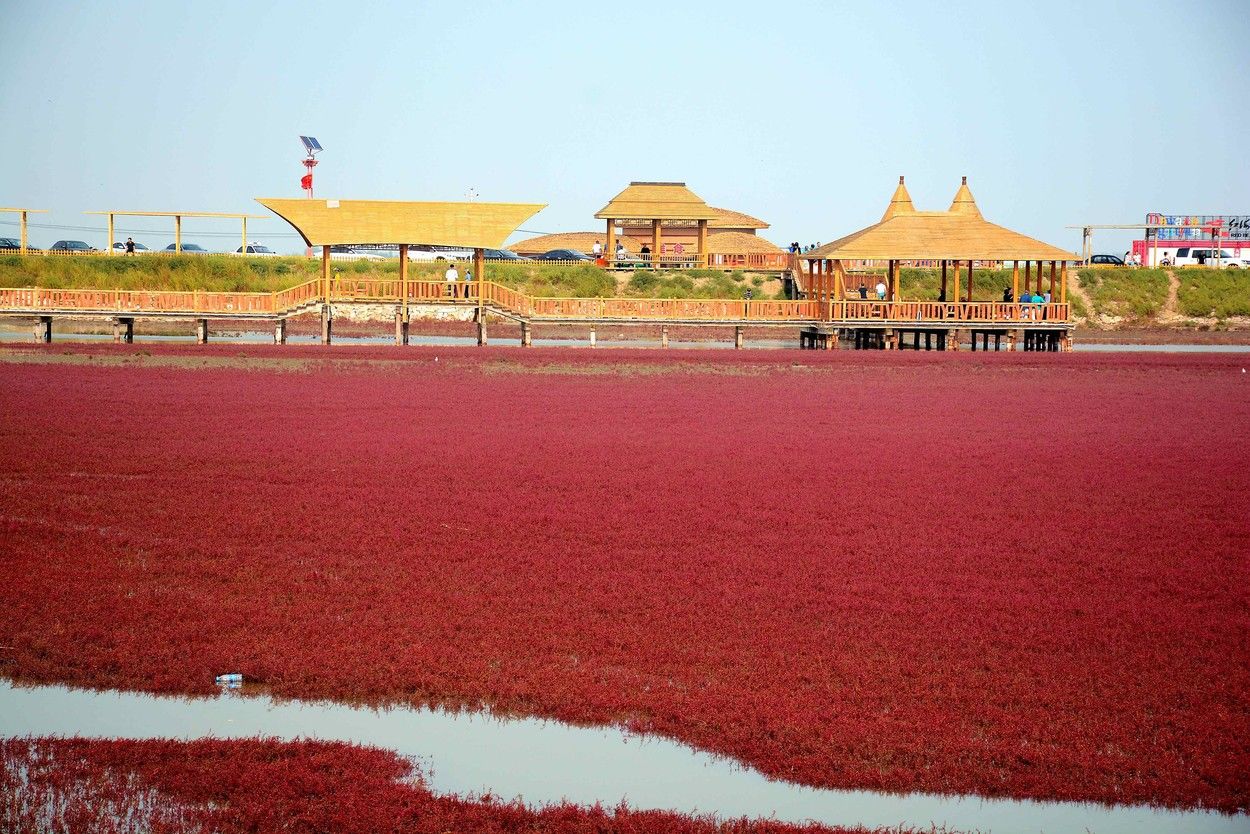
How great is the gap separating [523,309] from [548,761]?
125 ft

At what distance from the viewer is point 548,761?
848 cm

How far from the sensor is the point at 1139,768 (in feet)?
26.9

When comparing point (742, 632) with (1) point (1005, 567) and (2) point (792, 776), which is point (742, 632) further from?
(1) point (1005, 567)

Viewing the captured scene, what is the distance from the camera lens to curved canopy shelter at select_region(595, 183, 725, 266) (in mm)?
64625

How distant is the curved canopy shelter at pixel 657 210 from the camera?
212ft

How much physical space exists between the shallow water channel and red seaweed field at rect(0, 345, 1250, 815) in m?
0.18

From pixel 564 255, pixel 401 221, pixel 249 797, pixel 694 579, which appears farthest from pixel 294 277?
pixel 249 797

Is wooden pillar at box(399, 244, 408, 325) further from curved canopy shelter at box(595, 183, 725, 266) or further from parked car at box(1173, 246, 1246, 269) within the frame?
parked car at box(1173, 246, 1246, 269)

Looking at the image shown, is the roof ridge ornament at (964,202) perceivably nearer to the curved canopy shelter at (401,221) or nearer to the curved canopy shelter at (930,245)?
the curved canopy shelter at (930,245)

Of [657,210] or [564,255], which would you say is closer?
[657,210]

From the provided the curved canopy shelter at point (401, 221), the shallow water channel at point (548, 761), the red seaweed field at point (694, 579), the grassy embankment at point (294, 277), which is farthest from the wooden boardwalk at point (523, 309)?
the shallow water channel at point (548, 761)

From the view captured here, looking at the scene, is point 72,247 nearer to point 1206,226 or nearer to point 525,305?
point 525,305

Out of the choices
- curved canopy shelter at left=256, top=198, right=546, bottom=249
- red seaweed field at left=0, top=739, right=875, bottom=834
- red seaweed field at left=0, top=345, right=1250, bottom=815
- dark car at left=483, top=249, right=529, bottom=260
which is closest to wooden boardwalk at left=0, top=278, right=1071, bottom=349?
curved canopy shelter at left=256, top=198, right=546, bottom=249

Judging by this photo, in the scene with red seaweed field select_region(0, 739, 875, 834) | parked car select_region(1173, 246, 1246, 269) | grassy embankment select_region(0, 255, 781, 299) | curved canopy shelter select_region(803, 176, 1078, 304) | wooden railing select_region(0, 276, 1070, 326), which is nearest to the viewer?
red seaweed field select_region(0, 739, 875, 834)
